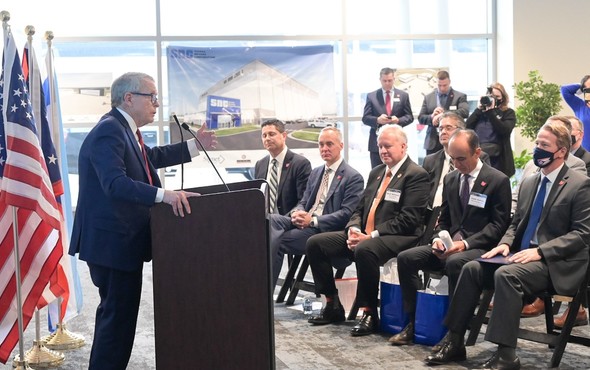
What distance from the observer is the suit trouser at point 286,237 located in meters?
6.35

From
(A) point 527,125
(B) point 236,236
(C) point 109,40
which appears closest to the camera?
(B) point 236,236

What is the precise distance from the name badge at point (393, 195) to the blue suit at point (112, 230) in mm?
2187

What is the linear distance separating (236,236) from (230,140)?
802 cm

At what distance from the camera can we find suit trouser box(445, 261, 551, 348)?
14.9 feet

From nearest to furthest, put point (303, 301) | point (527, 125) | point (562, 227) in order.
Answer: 1. point (562, 227)
2. point (303, 301)
3. point (527, 125)

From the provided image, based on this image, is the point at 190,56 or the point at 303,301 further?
the point at 190,56

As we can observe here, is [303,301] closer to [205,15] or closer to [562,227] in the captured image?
[562,227]

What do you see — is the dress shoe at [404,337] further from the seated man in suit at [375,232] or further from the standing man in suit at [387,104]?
the standing man in suit at [387,104]

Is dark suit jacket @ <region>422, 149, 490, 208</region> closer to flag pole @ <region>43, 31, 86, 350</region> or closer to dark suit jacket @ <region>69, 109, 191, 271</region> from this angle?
flag pole @ <region>43, 31, 86, 350</region>

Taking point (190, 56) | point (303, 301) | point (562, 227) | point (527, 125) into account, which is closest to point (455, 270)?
point (562, 227)

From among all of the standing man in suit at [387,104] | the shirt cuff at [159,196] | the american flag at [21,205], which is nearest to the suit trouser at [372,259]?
the american flag at [21,205]

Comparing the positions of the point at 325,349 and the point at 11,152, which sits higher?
the point at 11,152

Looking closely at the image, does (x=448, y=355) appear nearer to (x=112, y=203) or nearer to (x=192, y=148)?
(x=192, y=148)

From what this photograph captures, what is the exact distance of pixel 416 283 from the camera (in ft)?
17.4
